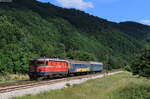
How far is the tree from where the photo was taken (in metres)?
29.2

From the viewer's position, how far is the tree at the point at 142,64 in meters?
29.2

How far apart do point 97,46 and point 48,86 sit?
516 feet

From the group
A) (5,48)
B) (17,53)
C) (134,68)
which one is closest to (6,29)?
(5,48)

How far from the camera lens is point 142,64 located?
1177 inches

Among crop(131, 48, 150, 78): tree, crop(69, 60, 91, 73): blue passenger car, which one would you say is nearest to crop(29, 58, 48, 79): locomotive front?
crop(131, 48, 150, 78): tree

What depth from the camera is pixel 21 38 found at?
3664 inches

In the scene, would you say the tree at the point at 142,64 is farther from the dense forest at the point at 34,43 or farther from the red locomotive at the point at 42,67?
the dense forest at the point at 34,43

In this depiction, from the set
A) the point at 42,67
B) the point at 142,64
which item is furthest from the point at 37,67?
the point at 142,64

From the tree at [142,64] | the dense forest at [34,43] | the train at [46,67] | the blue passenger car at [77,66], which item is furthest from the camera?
the dense forest at [34,43]

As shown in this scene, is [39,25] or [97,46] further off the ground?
[39,25]

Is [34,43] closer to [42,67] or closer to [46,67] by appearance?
[46,67]

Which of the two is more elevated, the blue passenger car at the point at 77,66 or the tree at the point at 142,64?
the tree at the point at 142,64

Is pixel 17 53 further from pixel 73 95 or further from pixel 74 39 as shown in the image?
pixel 74 39

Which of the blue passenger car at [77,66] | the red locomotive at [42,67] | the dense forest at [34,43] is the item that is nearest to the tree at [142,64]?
the red locomotive at [42,67]
